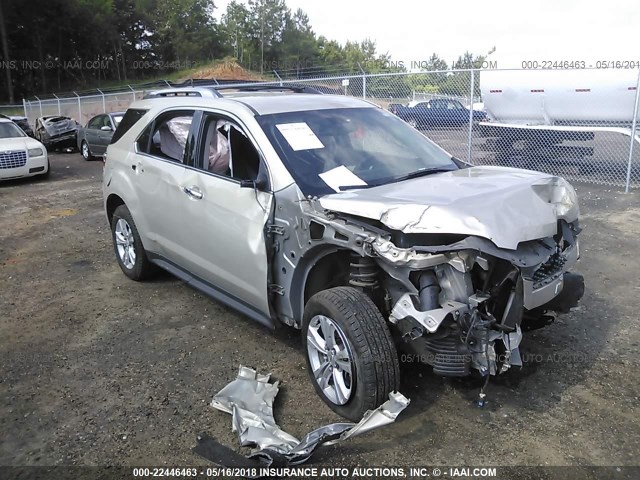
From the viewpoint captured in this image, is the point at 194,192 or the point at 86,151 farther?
the point at 86,151

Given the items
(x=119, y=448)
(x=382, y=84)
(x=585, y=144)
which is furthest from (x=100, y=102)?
(x=119, y=448)

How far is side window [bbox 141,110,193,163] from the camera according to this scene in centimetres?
443

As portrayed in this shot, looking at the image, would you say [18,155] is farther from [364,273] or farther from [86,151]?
[364,273]

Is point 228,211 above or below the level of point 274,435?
above

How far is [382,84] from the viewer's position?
13.0 metres

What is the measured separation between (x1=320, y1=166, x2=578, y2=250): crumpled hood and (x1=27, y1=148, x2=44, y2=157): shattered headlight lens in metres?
11.6

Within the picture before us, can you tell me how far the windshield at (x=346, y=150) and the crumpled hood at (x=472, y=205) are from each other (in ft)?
Result: 0.81

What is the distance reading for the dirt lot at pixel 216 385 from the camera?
2879mm

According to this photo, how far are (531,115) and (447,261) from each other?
10.7m

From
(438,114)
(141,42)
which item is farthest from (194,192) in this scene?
(141,42)

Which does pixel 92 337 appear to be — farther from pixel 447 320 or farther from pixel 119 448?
pixel 447 320

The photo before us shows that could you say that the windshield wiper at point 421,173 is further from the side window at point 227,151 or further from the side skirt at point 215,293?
the side skirt at point 215,293

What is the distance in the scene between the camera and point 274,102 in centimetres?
403

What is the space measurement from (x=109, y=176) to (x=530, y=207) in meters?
4.17
